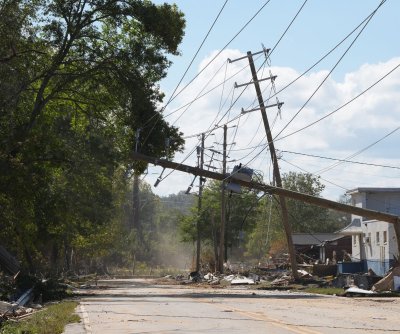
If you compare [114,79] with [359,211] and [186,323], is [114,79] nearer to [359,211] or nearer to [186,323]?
[359,211]

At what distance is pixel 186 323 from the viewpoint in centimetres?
1794

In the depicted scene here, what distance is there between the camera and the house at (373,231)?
55094mm

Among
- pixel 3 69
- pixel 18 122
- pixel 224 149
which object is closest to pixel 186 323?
pixel 3 69

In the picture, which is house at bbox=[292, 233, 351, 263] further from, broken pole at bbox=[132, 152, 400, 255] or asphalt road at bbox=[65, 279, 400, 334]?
asphalt road at bbox=[65, 279, 400, 334]

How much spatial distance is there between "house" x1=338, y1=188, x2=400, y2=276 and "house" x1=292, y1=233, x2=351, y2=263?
414cm

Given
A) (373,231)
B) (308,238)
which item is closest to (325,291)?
(373,231)

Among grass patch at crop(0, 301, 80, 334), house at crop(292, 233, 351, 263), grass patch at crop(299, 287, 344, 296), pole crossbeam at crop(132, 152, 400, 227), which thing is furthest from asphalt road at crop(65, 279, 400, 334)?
house at crop(292, 233, 351, 263)

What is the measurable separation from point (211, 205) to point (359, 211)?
1813 inches

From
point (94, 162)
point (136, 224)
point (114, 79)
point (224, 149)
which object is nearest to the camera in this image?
point (114, 79)

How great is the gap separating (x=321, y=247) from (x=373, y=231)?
63.8 ft

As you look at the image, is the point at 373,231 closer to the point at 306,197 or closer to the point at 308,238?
the point at 306,197

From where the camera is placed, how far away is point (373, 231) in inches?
2283

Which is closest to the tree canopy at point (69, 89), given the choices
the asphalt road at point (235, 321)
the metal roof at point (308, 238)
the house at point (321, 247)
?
the asphalt road at point (235, 321)

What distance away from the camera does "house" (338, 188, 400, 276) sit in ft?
181
